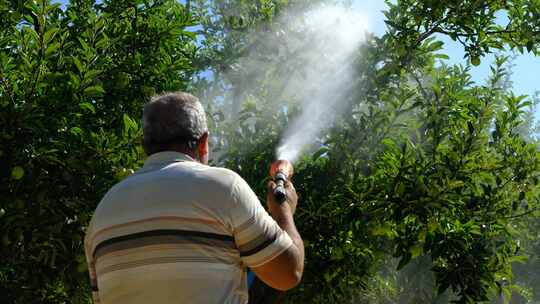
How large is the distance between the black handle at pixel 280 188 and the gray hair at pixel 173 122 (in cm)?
39

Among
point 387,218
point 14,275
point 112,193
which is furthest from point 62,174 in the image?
point 112,193

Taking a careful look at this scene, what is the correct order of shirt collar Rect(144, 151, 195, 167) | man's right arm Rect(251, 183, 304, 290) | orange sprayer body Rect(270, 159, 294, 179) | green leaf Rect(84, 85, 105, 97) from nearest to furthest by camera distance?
man's right arm Rect(251, 183, 304, 290) → shirt collar Rect(144, 151, 195, 167) → orange sprayer body Rect(270, 159, 294, 179) → green leaf Rect(84, 85, 105, 97)

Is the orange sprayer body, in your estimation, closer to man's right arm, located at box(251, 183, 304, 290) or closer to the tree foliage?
man's right arm, located at box(251, 183, 304, 290)

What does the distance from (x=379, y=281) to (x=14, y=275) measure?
3.79 metres

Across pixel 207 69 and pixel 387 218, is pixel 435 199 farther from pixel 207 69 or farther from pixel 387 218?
pixel 207 69

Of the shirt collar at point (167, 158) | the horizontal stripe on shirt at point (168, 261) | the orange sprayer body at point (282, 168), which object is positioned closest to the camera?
the horizontal stripe on shirt at point (168, 261)

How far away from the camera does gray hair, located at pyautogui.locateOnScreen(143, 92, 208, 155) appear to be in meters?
2.59

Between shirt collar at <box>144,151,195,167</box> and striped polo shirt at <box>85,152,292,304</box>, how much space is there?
9cm

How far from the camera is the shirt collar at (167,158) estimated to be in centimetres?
256

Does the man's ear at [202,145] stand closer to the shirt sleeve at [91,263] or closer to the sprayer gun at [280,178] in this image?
the sprayer gun at [280,178]

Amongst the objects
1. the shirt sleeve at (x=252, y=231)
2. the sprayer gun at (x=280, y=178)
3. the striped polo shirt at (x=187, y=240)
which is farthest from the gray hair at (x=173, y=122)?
the sprayer gun at (x=280, y=178)

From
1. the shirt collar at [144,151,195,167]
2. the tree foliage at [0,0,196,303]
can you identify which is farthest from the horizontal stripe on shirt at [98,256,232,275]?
the tree foliage at [0,0,196,303]

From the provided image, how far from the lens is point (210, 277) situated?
2.34m

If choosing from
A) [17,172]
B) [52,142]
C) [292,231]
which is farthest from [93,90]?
[292,231]
